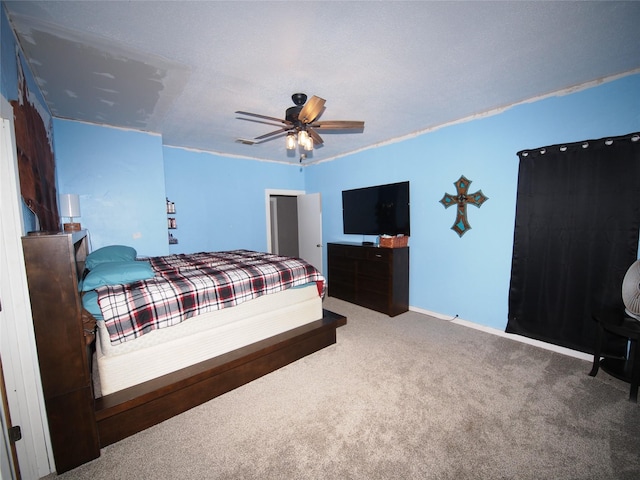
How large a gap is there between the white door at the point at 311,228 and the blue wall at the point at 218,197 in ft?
1.90

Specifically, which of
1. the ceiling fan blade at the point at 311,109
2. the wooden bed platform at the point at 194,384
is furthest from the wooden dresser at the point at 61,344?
the ceiling fan blade at the point at 311,109

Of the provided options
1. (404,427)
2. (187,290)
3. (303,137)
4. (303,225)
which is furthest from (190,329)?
(303,225)

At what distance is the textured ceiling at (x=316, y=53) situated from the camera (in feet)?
4.78

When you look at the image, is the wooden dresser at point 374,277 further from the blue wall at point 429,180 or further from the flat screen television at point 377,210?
the flat screen television at point 377,210

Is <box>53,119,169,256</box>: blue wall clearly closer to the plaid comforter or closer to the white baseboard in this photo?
the plaid comforter

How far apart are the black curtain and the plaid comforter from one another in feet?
7.26

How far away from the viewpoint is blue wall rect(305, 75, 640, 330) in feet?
7.50

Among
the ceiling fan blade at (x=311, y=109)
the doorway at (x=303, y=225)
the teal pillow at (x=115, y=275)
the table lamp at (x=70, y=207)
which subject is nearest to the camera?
the teal pillow at (x=115, y=275)

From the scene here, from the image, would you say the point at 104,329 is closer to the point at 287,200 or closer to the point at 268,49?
the point at 268,49

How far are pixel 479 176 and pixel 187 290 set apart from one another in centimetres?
328

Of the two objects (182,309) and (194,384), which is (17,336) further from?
(194,384)

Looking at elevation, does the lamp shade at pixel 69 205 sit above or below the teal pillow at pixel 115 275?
above

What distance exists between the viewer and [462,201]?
10.4ft

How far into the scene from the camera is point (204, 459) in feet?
4.86
